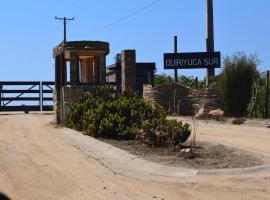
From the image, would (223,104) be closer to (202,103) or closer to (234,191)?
(202,103)

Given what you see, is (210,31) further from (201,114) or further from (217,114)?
(217,114)

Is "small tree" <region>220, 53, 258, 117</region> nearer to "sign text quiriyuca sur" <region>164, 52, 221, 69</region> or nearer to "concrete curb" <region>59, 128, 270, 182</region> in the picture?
"sign text quiriyuca sur" <region>164, 52, 221, 69</region>

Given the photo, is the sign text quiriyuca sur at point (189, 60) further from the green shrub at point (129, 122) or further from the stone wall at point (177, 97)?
the green shrub at point (129, 122)

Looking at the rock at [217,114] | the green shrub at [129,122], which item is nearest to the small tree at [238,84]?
the rock at [217,114]

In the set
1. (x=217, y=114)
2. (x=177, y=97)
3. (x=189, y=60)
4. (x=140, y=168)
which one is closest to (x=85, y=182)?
(x=140, y=168)

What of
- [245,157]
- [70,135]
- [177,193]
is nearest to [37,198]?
[177,193]

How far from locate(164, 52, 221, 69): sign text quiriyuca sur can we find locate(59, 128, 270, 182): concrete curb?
21.6 m

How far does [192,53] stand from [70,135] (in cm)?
1811

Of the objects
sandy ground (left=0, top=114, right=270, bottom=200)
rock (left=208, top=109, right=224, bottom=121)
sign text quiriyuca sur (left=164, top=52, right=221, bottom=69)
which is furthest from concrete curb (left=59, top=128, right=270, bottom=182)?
sign text quiriyuca sur (left=164, top=52, right=221, bottom=69)

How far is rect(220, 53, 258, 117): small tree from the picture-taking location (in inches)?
1243

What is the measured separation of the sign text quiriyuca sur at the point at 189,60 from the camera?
124 ft

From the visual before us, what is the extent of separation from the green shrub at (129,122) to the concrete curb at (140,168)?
3.52ft

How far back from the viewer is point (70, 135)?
2103cm

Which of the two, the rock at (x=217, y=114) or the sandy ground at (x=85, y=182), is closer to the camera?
the sandy ground at (x=85, y=182)
